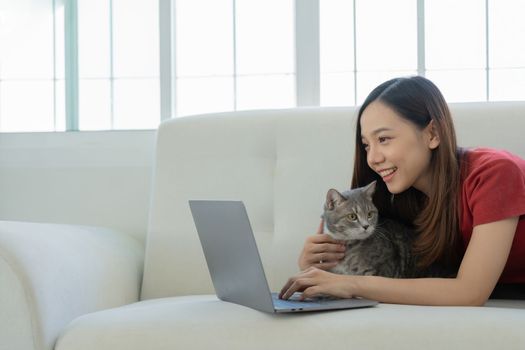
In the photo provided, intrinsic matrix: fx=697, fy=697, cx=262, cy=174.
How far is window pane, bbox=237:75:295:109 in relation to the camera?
2.82 meters

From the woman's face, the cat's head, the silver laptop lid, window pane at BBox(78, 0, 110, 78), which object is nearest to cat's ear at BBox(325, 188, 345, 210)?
the cat's head

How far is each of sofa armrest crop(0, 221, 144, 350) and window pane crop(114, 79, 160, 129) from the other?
2.64ft

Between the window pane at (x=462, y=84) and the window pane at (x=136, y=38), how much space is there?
3.67ft

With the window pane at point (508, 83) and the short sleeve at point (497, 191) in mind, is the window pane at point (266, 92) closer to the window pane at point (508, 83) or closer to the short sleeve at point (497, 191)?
the window pane at point (508, 83)

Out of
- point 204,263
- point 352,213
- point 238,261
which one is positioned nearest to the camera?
point 238,261

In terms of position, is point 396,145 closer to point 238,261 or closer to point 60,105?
point 238,261

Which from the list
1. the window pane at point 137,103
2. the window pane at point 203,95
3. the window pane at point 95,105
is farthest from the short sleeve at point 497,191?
the window pane at point 95,105

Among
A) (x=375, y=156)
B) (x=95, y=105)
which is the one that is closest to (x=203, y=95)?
(x=95, y=105)

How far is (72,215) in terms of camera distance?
264cm

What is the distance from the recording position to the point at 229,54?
286 cm

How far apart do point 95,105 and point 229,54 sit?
605mm

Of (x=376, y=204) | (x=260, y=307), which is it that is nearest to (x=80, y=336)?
(x=260, y=307)

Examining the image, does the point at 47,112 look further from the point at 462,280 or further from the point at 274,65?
the point at 462,280

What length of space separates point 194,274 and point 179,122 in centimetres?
52
